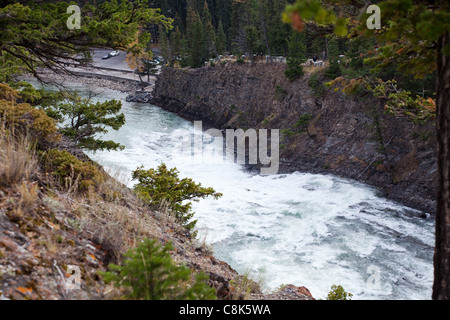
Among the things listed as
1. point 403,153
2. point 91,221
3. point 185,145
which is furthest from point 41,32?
point 185,145

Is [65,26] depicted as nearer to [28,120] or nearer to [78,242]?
[28,120]

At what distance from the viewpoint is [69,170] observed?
6.20 metres

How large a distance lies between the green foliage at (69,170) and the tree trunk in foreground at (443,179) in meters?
5.20

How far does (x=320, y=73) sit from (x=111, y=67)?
165 feet

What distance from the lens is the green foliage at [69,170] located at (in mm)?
6050

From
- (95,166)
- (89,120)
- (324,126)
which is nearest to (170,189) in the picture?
(95,166)

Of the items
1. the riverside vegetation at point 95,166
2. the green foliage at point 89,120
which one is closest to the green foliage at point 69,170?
the riverside vegetation at point 95,166

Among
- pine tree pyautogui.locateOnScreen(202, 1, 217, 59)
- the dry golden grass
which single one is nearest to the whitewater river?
the dry golden grass

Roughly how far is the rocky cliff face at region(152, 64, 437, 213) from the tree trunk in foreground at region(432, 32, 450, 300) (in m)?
16.3

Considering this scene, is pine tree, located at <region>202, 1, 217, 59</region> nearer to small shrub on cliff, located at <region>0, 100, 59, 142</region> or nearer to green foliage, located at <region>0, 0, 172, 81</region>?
green foliage, located at <region>0, 0, 172, 81</region>

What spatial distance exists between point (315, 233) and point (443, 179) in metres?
12.8

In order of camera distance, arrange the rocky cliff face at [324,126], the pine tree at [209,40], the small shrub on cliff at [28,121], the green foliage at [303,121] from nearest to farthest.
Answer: the small shrub on cliff at [28,121], the rocky cliff face at [324,126], the green foliage at [303,121], the pine tree at [209,40]

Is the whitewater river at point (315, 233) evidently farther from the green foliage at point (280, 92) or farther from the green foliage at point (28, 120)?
the green foliage at point (280, 92)

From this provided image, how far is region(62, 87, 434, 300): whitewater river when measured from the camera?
40.0 feet
